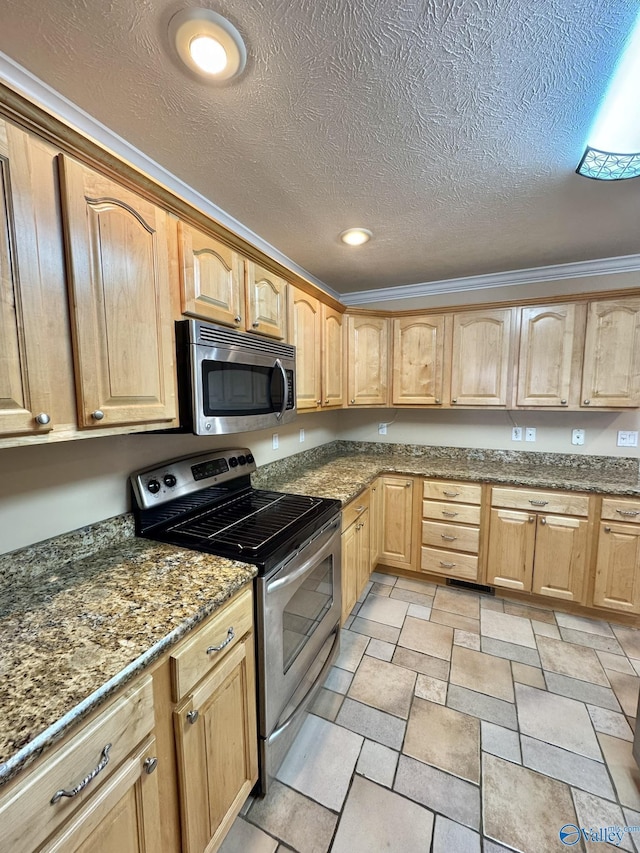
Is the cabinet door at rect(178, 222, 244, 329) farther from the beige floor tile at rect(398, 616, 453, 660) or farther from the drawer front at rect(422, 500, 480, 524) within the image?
the beige floor tile at rect(398, 616, 453, 660)

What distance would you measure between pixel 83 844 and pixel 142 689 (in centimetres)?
Result: 25

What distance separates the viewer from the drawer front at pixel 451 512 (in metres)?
2.59

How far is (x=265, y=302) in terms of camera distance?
5.90 ft

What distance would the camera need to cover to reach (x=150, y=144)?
4.48ft

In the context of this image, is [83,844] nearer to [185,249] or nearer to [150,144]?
[185,249]

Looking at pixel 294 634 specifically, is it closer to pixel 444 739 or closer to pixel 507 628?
pixel 444 739

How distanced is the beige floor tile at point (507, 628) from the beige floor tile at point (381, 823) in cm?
117

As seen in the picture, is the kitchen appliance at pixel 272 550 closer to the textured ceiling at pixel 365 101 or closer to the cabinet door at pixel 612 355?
the textured ceiling at pixel 365 101

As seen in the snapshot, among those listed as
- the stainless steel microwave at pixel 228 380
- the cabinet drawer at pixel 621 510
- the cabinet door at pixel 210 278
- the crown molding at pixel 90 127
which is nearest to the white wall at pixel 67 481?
the stainless steel microwave at pixel 228 380

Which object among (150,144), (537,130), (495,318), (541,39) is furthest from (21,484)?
(495,318)

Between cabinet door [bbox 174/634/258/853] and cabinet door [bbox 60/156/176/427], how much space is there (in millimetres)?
844

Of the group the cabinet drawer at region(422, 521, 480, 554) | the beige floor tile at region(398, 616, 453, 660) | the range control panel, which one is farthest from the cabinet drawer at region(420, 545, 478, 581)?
the range control panel

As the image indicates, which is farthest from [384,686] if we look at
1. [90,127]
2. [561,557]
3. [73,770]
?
[90,127]

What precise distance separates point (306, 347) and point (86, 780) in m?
2.03
